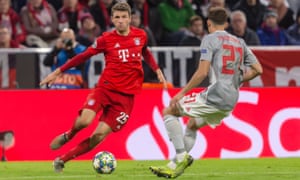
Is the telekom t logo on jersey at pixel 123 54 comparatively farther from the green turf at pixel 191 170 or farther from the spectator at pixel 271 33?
the spectator at pixel 271 33

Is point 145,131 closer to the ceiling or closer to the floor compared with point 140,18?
closer to the floor

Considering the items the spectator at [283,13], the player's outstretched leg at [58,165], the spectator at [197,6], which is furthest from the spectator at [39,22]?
the player's outstretched leg at [58,165]

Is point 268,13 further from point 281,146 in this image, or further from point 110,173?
point 110,173

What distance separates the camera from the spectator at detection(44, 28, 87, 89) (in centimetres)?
1684

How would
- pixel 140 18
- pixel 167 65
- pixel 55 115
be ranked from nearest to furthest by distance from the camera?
pixel 55 115 < pixel 167 65 < pixel 140 18

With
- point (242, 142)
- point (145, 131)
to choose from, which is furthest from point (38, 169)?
point (242, 142)

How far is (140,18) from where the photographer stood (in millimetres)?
19625

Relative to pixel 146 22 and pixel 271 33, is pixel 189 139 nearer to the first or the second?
pixel 146 22

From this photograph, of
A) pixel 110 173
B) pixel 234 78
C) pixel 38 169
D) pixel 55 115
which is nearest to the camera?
pixel 234 78

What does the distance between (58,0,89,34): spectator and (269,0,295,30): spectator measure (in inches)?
168

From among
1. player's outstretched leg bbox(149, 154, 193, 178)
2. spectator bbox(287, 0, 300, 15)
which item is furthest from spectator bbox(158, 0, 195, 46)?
player's outstretched leg bbox(149, 154, 193, 178)

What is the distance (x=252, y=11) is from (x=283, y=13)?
0.80 meters

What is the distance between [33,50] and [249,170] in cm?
561

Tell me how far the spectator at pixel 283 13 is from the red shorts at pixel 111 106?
28.6 ft
